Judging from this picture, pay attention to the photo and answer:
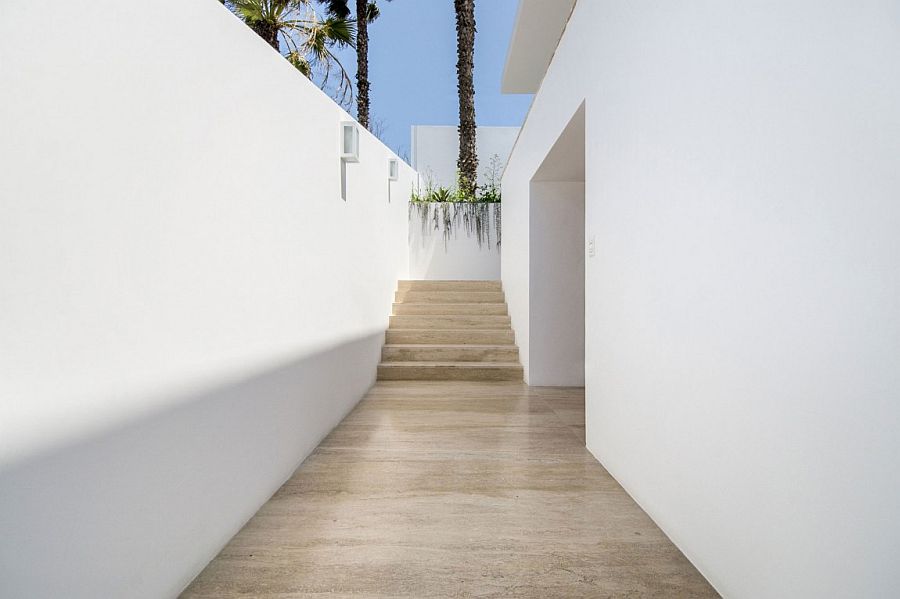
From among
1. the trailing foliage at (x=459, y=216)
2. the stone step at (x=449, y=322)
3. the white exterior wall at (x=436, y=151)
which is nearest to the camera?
the stone step at (x=449, y=322)

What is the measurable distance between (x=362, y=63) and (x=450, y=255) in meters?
3.61

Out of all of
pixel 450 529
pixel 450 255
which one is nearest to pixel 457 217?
pixel 450 255

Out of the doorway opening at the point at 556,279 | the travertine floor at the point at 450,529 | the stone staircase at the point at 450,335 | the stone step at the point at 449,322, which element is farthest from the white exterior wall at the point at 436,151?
the travertine floor at the point at 450,529

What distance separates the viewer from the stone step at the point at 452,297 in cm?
572

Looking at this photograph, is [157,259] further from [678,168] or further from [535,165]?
[535,165]

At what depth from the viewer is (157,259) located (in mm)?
1248

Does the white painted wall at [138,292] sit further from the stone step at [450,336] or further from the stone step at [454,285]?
the stone step at [454,285]

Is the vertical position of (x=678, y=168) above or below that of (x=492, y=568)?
above

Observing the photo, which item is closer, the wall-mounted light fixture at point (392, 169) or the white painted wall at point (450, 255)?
the wall-mounted light fixture at point (392, 169)

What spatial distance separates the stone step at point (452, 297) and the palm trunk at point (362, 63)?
3369mm

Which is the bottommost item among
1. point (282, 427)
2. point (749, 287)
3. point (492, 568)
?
point (492, 568)

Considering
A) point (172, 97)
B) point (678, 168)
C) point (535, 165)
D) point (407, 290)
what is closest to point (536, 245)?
point (535, 165)

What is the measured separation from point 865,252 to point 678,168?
2.59 ft

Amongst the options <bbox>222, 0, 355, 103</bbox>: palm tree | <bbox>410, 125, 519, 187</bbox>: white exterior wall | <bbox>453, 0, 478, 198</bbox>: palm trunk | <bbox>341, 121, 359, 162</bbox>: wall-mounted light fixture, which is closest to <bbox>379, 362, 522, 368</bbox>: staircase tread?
<bbox>341, 121, 359, 162</bbox>: wall-mounted light fixture
